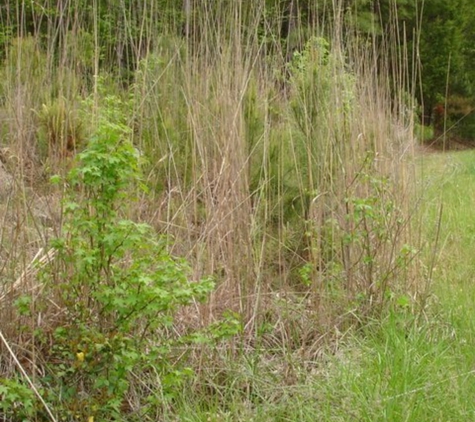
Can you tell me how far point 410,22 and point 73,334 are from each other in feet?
53.9

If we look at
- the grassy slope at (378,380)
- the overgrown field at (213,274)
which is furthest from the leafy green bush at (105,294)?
the grassy slope at (378,380)

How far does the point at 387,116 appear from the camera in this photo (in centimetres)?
425

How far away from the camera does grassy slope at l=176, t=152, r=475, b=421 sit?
99.4 inches

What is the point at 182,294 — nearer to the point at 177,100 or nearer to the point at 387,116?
the point at 177,100

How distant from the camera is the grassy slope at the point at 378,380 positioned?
8.29 feet

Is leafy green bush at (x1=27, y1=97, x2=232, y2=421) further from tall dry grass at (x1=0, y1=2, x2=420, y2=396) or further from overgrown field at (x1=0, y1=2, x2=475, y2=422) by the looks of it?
tall dry grass at (x1=0, y1=2, x2=420, y2=396)

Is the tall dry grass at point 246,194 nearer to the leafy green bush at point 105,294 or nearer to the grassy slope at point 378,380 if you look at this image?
the grassy slope at point 378,380

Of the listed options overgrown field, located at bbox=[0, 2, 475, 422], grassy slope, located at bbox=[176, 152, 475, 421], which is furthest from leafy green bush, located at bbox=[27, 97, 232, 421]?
grassy slope, located at bbox=[176, 152, 475, 421]

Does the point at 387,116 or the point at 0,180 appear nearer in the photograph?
the point at 0,180

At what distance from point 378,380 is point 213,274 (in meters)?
0.86

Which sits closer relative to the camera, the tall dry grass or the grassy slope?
the grassy slope

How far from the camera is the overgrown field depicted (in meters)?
2.52

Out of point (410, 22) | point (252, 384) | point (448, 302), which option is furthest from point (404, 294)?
point (410, 22)

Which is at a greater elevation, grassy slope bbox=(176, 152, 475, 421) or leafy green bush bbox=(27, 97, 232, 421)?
leafy green bush bbox=(27, 97, 232, 421)
